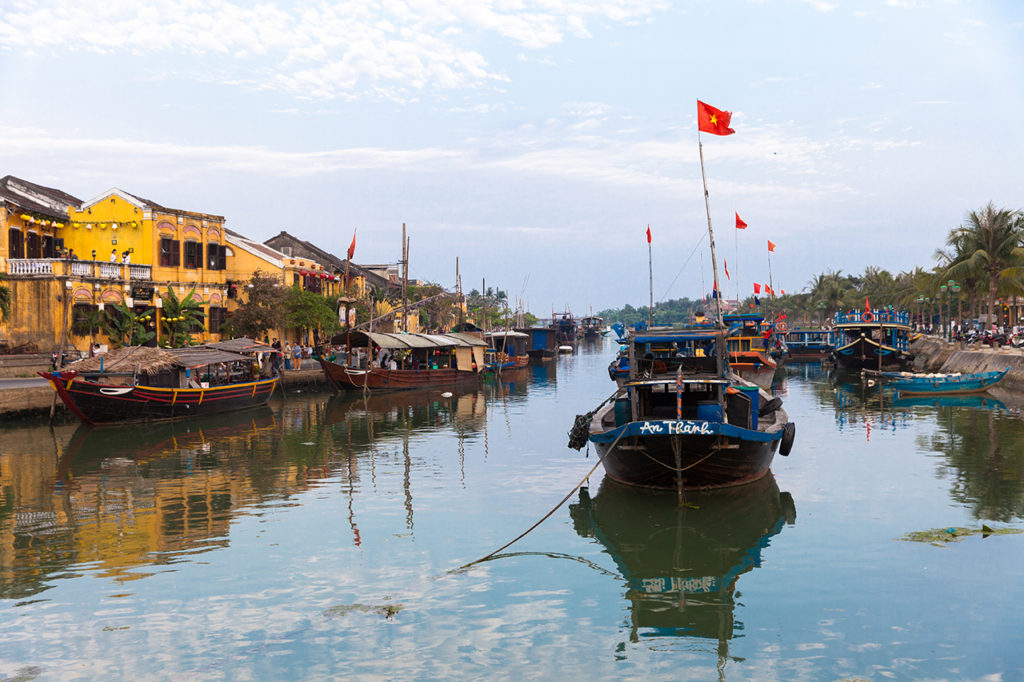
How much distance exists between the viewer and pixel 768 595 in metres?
11.6

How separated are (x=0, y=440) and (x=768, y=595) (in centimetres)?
2403

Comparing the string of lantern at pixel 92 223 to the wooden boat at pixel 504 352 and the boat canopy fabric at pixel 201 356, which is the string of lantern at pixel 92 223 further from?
the wooden boat at pixel 504 352

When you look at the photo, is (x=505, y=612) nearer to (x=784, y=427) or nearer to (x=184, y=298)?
(x=784, y=427)

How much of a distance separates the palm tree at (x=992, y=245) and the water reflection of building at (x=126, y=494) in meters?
43.0

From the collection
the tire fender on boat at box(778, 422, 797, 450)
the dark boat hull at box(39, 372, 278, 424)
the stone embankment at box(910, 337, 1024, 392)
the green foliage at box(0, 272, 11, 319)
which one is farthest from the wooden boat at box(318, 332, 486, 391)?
the stone embankment at box(910, 337, 1024, 392)

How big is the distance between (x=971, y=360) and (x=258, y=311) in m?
39.3

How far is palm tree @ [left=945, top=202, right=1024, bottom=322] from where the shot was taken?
1945 inches

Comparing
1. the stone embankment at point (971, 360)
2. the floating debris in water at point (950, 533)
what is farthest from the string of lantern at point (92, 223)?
the stone embankment at point (971, 360)

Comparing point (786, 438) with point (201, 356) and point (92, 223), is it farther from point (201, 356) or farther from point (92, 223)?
point (92, 223)

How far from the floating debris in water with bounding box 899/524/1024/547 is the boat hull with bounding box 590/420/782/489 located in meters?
3.33

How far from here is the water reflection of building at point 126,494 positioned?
13.7m

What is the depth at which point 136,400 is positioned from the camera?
1147 inches

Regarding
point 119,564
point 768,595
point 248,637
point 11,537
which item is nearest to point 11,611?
point 119,564

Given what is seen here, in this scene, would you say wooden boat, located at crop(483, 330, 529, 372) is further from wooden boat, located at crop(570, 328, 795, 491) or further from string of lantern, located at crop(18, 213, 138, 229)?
wooden boat, located at crop(570, 328, 795, 491)
